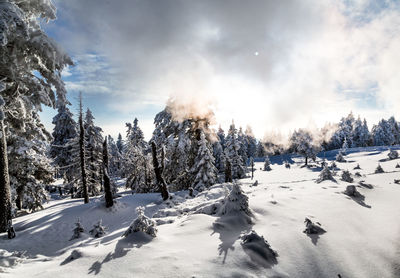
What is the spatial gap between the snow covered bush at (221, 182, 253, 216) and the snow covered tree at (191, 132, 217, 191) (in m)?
13.0

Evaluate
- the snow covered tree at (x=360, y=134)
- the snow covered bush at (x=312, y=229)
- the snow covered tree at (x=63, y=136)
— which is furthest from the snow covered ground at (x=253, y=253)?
the snow covered tree at (x=360, y=134)

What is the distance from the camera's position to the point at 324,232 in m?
6.32

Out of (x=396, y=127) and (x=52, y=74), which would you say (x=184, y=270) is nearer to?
(x=52, y=74)

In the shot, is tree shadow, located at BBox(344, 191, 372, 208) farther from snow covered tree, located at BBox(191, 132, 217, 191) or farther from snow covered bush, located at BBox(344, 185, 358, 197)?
snow covered tree, located at BBox(191, 132, 217, 191)

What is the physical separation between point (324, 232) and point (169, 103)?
16.9m

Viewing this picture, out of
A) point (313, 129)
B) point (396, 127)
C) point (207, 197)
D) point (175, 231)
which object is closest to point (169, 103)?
point (207, 197)

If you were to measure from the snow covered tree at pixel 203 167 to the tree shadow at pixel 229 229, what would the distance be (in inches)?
534

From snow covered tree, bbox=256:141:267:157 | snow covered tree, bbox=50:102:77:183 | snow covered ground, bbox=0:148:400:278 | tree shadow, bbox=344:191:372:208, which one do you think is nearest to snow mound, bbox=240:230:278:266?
snow covered ground, bbox=0:148:400:278

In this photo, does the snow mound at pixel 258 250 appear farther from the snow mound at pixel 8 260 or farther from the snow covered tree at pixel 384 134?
the snow covered tree at pixel 384 134

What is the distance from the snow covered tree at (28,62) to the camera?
6969 millimetres

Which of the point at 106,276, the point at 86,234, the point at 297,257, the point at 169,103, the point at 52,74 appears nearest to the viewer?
the point at 106,276

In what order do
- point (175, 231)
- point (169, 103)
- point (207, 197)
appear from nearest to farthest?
1. point (175, 231)
2. point (207, 197)
3. point (169, 103)

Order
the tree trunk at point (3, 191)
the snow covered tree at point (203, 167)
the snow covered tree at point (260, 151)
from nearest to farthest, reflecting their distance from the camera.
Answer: the tree trunk at point (3, 191) < the snow covered tree at point (203, 167) < the snow covered tree at point (260, 151)

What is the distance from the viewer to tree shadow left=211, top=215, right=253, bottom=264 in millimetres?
5182
